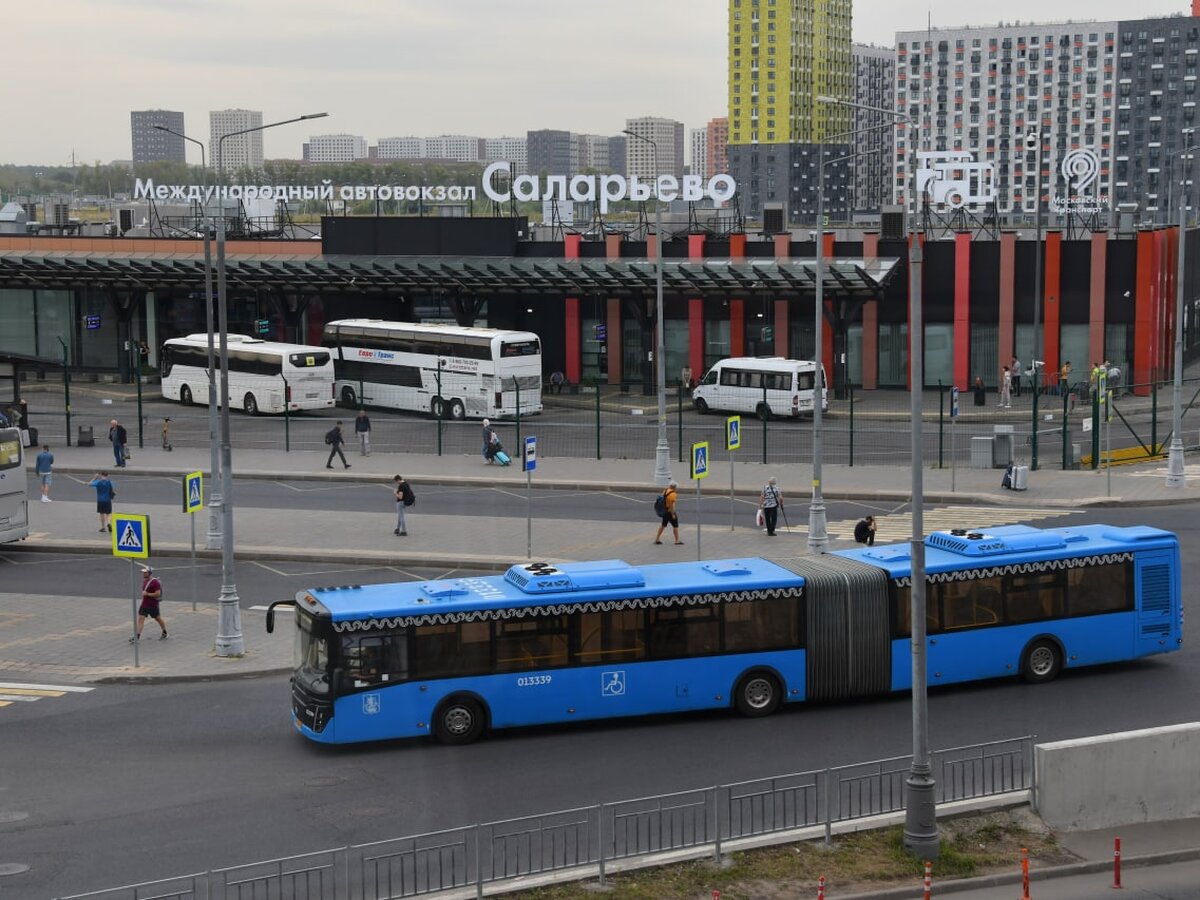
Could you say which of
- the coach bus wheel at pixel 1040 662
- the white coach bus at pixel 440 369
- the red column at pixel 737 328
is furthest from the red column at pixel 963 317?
the coach bus wheel at pixel 1040 662

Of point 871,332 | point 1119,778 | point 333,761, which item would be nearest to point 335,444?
point 333,761

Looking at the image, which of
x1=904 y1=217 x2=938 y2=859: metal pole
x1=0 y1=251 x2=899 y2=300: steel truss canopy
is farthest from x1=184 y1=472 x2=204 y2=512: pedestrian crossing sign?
x1=0 y1=251 x2=899 y2=300: steel truss canopy

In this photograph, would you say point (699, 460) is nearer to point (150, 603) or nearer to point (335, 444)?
point (150, 603)

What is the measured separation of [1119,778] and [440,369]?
4204 cm

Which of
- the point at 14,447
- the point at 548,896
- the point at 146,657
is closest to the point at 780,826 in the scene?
the point at 548,896

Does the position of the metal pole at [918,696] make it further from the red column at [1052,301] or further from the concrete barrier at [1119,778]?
the red column at [1052,301]

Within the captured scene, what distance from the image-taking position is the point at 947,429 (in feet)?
171

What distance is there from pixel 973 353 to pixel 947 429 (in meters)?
12.2

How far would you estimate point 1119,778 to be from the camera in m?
17.7

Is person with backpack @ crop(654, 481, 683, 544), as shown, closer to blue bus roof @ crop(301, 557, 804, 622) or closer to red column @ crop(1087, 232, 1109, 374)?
blue bus roof @ crop(301, 557, 804, 622)

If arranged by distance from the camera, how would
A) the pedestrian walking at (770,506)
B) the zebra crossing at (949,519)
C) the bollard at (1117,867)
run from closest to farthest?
the bollard at (1117,867)
the zebra crossing at (949,519)
the pedestrian walking at (770,506)

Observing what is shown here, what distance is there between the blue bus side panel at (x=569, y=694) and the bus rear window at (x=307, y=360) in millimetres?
38639

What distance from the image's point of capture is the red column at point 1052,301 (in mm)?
62031

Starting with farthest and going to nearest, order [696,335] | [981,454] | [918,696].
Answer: [696,335] → [981,454] → [918,696]
